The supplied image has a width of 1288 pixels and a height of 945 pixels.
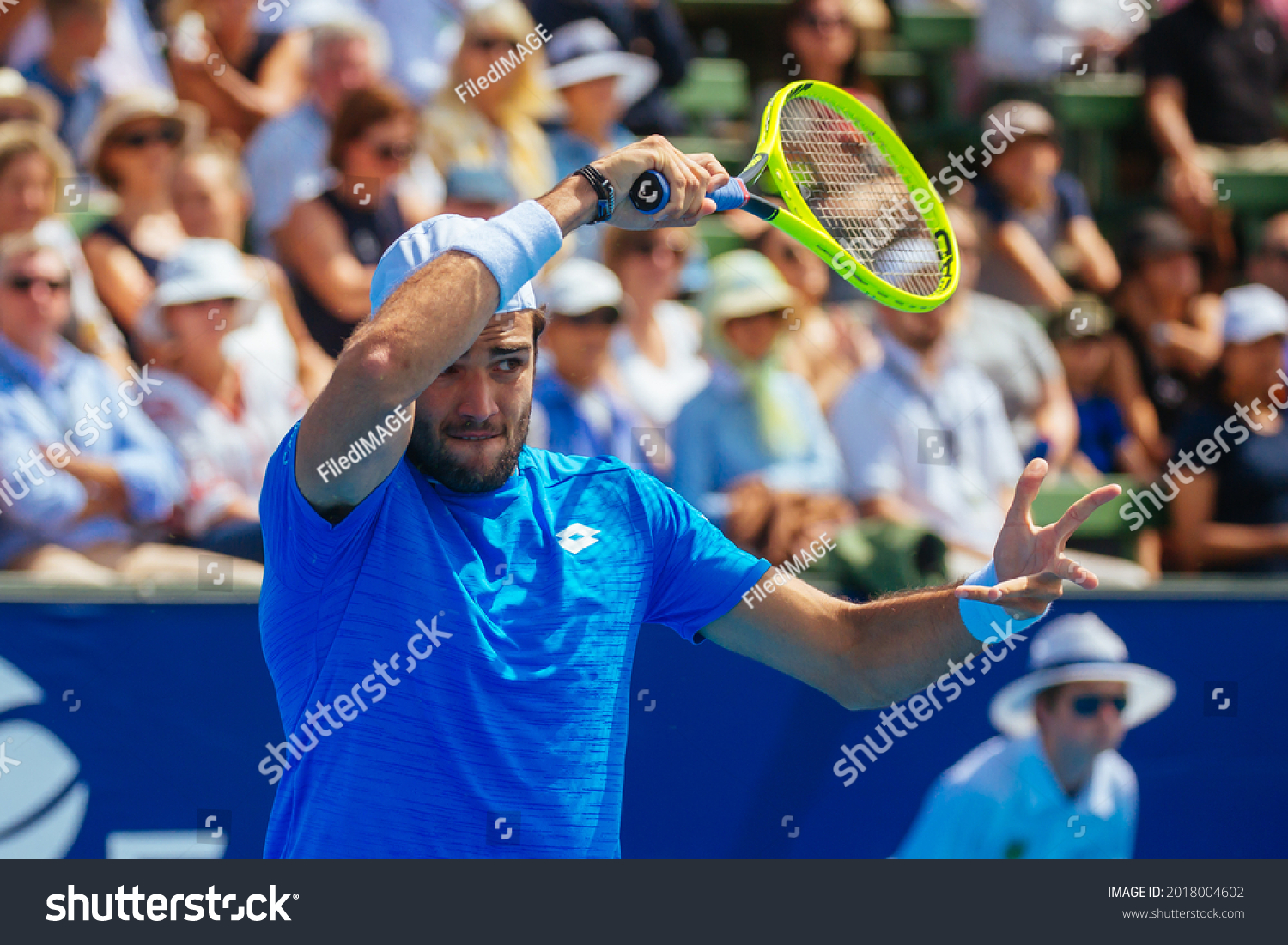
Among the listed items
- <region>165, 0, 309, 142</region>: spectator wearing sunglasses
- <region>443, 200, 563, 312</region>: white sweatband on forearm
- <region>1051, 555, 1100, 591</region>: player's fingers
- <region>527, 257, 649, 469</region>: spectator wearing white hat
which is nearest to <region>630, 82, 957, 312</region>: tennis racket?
<region>1051, 555, 1100, 591</region>: player's fingers

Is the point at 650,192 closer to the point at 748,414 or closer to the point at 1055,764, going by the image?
the point at 1055,764

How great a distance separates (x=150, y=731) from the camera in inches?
141

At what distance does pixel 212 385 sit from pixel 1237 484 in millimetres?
3518

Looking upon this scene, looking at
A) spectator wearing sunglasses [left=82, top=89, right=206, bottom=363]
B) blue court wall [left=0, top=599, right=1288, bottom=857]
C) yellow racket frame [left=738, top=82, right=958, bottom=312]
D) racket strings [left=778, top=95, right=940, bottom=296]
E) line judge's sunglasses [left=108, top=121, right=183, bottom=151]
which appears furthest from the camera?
line judge's sunglasses [left=108, top=121, right=183, bottom=151]

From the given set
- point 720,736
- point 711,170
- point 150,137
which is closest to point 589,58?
point 150,137

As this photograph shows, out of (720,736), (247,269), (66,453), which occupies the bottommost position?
(66,453)

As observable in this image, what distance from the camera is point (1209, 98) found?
6922 millimetres

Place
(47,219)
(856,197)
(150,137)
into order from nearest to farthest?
(856,197) < (47,219) < (150,137)

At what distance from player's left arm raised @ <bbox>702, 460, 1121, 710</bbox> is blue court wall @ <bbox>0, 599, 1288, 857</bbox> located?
106 centimetres

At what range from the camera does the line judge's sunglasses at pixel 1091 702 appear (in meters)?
3.96

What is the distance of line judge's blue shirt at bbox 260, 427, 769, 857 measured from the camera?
2281 millimetres

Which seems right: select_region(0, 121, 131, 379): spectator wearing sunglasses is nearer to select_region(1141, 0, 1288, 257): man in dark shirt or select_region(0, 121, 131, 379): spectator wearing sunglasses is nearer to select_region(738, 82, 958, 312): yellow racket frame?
select_region(738, 82, 958, 312): yellow racket frame

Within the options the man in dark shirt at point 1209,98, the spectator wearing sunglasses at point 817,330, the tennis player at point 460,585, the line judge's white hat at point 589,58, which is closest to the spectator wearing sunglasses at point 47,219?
the line judge's white hat at point 589,58

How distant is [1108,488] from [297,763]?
4.54 feet
